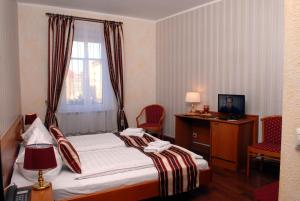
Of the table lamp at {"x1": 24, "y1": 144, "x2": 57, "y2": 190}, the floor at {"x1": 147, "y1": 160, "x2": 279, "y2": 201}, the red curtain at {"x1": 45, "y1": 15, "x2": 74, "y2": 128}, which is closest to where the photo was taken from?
the table lamp at {"x1": 24, "y1": 144, "x2": 57, "y2": 190}

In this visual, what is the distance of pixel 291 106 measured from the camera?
110 cm

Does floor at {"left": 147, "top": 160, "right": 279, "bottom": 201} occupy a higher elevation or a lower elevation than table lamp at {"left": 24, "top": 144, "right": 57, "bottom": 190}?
lower

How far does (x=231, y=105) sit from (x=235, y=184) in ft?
4.47

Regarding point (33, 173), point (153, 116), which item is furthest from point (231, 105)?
point (33, 173)

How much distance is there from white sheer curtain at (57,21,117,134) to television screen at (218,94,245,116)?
247 cm

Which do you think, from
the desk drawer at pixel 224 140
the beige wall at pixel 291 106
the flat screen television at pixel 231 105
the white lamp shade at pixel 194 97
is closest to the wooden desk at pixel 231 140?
the desk drawer at pixel 224 140

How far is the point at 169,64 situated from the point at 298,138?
15.5 feet

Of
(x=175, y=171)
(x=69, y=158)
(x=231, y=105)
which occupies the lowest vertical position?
(x=175, y=171)

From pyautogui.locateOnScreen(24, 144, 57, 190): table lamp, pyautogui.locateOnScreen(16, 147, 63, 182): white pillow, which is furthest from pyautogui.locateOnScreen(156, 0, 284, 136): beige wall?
pyautogui.locateOnScreen(24, 144, 57, 190): table lamp

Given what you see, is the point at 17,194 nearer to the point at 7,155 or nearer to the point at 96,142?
the point at 7,155

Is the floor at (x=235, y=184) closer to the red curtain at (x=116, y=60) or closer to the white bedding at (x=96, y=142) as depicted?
the white bedding at (x=96, y=142)

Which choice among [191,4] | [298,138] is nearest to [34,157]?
[298,138]

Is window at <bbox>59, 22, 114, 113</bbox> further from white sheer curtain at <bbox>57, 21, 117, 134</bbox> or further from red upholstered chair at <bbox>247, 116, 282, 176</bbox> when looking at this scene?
red upholstered chair at <bbox>247, 116, 282, 176</bbox>

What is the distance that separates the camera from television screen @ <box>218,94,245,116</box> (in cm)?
389
